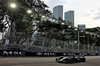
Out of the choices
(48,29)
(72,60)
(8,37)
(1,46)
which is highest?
(48,29)

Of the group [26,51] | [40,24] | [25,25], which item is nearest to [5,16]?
[25,25]

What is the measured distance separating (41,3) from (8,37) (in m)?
16.1

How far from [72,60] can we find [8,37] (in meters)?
12.0

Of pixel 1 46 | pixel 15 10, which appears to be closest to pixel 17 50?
pixel 1 46

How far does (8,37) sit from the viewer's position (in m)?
21.8

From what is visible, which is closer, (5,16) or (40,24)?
(5,16)

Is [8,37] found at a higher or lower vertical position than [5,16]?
lower

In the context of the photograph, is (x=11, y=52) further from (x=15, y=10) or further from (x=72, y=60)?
(x=15, y=10)

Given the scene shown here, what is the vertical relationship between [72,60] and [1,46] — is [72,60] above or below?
below

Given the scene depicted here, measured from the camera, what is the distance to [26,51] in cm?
2222

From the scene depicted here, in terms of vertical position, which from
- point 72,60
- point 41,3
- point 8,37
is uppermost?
point 41,3

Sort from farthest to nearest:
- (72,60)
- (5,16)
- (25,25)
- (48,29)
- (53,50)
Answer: (48,29)
(25,25)
(5,16)
(53,50)
(72,60)

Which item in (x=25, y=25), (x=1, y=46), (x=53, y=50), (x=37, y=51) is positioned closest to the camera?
(x=1, y=46)

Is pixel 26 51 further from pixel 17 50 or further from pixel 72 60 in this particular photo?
pixel 72 60
